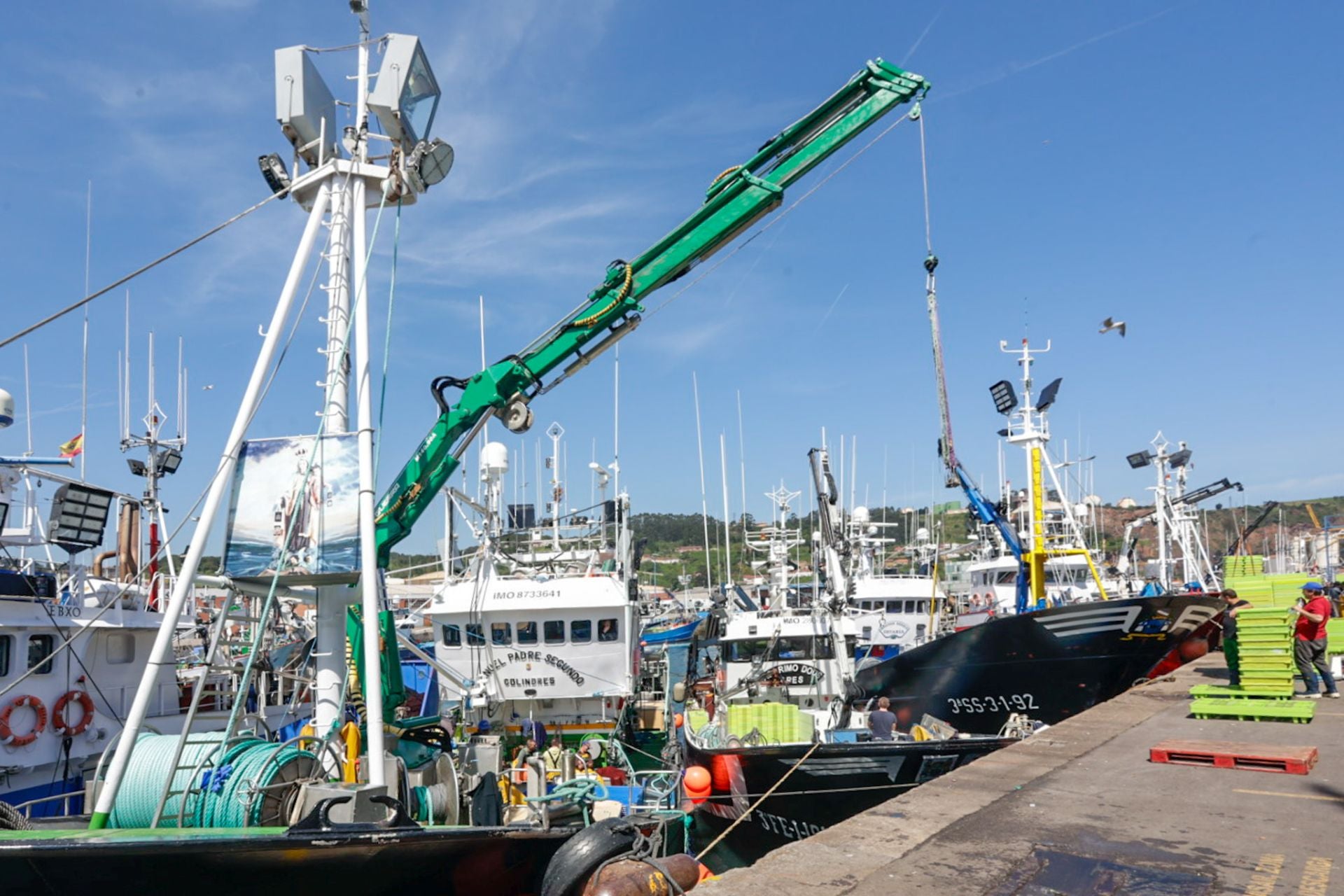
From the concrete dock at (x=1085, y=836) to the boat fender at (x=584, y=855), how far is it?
1.46m

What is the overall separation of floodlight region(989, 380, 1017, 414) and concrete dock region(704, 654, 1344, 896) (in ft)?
42.2

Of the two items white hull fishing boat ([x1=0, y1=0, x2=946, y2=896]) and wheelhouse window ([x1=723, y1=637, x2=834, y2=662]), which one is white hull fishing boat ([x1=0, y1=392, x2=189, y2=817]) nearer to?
white hull fishing boat ([x1=0, y1=0, x2=946, y2=896])

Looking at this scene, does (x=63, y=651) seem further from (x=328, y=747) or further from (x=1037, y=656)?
(x=1037, y=656)

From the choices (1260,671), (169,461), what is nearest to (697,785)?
(1260,671)

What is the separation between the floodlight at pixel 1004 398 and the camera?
21016mm

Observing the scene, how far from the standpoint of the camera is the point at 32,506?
1188cm

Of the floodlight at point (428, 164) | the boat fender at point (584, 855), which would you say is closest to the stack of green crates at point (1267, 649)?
the boat fender at point (584, 855)

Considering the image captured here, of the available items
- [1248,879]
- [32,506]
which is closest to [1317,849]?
[1248,879]

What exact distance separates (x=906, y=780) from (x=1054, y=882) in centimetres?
548

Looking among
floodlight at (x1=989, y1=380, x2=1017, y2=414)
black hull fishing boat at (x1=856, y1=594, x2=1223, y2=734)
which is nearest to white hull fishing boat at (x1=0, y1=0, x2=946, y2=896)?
black hull fishing boat at (x1=856, y1=594, x2=1223, y2=734)

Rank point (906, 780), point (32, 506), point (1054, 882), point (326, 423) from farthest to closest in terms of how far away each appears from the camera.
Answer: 1. point (32, 506)
2. point (906, 780)
3. point (326, 423)
4. point (1054, 882)

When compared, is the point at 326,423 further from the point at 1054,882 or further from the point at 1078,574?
the point at 1078,574

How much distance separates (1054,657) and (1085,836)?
10879 millimetres

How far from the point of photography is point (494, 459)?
55.7ft
